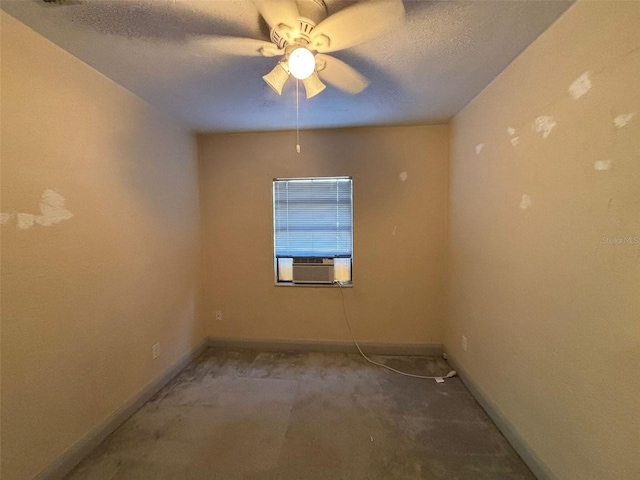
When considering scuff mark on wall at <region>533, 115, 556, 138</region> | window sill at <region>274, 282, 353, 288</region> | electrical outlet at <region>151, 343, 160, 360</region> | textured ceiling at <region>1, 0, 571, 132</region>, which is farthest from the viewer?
window sill at <region>274, 282, 353, 288</region>

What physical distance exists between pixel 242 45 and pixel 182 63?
0.47 m

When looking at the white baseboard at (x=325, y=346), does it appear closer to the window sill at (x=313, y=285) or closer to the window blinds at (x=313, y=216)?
the window sill at (x=313, y=285)

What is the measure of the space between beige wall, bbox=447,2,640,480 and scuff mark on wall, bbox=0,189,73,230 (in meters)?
2.64

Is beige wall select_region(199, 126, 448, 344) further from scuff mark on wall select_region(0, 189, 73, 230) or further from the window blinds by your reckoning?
scuff mark on wall select_region(0, 189, 73, 230)

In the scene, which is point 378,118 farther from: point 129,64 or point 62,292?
point 62,292

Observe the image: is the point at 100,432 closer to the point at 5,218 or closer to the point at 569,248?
the point at 5,218

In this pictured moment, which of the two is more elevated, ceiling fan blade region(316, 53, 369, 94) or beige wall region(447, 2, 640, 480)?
ceiling fan blade region(316, 53, 369, 94)

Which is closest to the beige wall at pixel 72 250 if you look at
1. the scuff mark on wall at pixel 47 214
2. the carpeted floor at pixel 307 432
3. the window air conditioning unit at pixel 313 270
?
the scuff mark on wall at pixel 47 214

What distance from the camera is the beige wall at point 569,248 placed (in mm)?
1132

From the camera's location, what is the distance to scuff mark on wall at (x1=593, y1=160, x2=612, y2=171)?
1.20 metres

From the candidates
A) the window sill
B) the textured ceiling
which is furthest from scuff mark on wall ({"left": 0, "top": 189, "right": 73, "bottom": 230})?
the window sill

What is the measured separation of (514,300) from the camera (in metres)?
1.84

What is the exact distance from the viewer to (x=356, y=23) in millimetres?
1311

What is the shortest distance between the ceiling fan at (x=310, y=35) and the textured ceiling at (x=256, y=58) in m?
0.06
